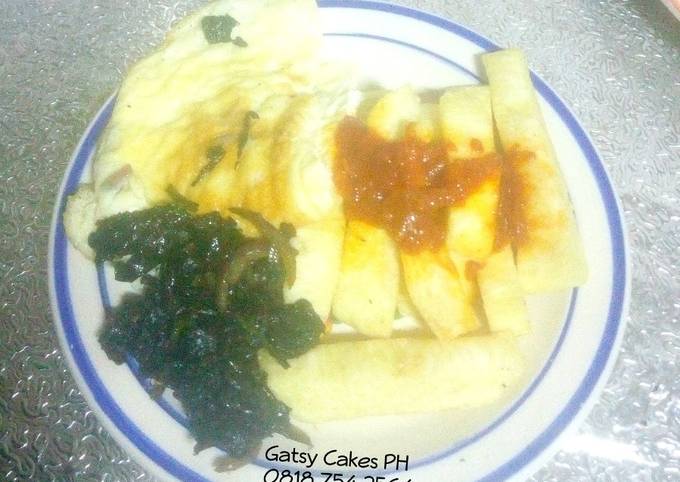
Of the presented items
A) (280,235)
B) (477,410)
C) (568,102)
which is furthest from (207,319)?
(568,102)

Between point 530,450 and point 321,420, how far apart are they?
121 cm

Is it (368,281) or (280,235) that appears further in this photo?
(280,235)

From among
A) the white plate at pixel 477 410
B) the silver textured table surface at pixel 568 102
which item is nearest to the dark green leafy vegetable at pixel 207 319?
the white plate at pixel 477 410

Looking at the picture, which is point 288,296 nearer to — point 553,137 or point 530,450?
point 530,450

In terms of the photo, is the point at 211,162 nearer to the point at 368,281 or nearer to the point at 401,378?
the point at 368,281

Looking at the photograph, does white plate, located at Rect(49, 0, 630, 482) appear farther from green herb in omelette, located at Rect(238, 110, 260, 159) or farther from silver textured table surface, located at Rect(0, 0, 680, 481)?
green herb in omelette, located at Rect(238, 110, 260, 159)

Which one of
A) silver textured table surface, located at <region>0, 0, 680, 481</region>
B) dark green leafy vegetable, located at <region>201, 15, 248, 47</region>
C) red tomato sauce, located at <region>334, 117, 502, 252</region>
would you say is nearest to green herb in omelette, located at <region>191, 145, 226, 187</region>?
red tomato sauce, located at <region>334, 117, 502, 252</region>

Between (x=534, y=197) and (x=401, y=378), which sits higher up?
(x=534, y=197)

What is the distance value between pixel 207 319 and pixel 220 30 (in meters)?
2.42

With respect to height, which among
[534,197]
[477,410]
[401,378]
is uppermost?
[534,197]

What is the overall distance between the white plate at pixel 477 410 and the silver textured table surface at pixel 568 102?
0.55 m

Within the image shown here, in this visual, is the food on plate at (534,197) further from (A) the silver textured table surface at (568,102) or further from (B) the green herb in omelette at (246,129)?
(B) the green herb in omelette at (246,129)

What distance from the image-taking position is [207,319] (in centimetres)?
350

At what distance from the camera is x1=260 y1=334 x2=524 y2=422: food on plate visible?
321cm
